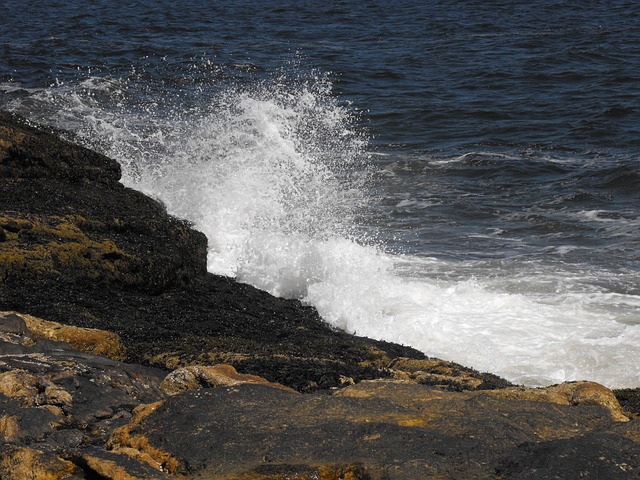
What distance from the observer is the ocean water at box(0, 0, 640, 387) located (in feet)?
26.6

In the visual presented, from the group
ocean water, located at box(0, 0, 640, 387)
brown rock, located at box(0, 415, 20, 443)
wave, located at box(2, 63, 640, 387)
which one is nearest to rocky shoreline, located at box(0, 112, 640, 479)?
brown rock, located at box(0, 415, 20, 443)

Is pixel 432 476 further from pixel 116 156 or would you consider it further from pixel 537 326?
pixel 116 156

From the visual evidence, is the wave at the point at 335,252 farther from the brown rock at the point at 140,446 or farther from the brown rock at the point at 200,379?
the brown rock at the point at 140,446

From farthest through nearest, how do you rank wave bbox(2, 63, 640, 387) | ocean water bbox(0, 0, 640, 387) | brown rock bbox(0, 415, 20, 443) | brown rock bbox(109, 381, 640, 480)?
1. ocean water bbox(0, 0, 640, 387)
2. wave bbox(2, 63, 640, 387)
3. brown rock bbox(0, 415, 20, 443)
4. brown rock bbox(109, 381, 640, 480)

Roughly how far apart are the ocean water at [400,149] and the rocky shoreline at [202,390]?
1896mm

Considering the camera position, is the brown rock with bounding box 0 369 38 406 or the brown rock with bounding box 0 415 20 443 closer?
the brown rock with bounding box 0 415 20 443

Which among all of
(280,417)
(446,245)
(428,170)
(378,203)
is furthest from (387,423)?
(428,170)

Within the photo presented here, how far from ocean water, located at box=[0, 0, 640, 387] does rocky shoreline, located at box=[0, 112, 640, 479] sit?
1.90 m

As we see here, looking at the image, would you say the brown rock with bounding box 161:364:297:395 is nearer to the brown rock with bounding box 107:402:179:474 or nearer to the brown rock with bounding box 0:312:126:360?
the brown rock with bounding box 107:402:179:474

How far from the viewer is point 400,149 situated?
609 inches

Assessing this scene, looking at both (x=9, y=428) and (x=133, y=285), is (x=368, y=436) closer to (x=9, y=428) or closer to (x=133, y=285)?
(x=9, y=428)

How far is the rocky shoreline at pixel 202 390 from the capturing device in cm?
279

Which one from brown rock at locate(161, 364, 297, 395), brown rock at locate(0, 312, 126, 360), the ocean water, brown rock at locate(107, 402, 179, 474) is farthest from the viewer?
the ocean water

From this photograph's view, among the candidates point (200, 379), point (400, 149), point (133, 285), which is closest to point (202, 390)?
point (200, 379)
